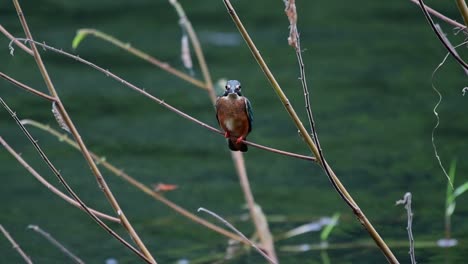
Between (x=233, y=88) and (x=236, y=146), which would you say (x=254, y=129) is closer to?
(x=233, y=88)

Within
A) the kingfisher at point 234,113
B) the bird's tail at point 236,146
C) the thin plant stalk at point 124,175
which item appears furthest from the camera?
the kingfisher at point 234,113

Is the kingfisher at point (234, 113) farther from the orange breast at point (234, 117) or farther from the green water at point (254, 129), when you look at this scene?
the green water at point (254, 129)

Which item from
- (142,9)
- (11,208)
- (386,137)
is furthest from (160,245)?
(142,9)

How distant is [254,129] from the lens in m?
8.87

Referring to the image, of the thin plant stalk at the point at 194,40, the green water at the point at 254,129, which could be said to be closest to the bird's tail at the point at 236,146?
the thin plant stalk at the point at 194,40

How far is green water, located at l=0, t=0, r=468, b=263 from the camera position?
6.77m

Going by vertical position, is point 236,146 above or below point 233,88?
below

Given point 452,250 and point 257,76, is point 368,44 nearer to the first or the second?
point 257,76

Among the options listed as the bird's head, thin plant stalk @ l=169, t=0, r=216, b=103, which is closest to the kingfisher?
the bird's head

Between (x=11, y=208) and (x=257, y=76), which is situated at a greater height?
(x=257, y=76)

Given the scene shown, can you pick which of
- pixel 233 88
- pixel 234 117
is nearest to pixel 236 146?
pixel 234 117

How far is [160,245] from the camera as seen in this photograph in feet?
21.3

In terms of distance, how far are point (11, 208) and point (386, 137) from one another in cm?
366

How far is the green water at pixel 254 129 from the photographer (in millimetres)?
6770
